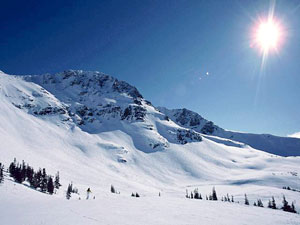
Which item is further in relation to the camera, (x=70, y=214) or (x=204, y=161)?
(x=204, y=161)

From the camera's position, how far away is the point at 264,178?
143 metres

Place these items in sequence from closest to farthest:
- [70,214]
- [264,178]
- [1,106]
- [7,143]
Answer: [70,214] → [7,143] → [264,178] → [1,106]

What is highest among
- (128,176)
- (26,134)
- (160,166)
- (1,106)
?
(1,106)

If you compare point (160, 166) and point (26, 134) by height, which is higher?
point (26, 134)

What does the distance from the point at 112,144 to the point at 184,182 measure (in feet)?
254

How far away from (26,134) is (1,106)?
47.5 meters

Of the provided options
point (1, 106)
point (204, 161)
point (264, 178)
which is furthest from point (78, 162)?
point (264, 178)

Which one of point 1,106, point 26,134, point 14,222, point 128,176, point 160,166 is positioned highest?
point 1,106

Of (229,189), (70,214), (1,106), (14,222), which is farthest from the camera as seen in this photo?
(1,106)

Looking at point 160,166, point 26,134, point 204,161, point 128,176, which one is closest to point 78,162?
point 128,176

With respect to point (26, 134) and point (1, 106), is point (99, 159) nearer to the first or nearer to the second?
point (26, 134)

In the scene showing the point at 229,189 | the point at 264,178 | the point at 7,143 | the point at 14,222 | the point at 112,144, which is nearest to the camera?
the point at 14,222

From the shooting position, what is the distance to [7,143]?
11200 cm

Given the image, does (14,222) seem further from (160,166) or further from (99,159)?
(160,166)
